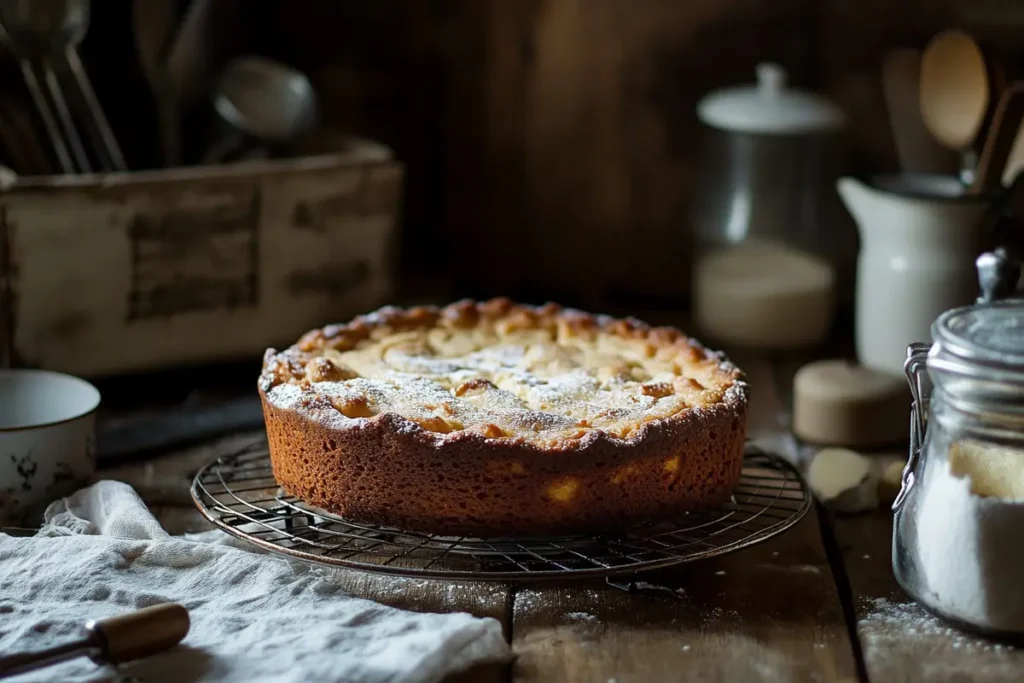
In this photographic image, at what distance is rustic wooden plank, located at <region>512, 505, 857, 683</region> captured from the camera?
1.00 meters

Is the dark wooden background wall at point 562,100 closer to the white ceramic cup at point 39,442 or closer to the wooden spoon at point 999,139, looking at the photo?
the wooden spoon at point 999,139

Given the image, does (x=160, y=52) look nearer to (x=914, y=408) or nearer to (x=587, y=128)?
(x=587, y=128)

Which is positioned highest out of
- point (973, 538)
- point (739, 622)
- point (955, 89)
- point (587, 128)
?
point (955, 89)

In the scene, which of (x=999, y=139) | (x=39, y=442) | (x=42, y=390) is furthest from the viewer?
(x=999, y=139)

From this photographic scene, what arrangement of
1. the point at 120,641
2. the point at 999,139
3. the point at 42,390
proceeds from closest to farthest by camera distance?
the point at 120,641, the point at 42,390, the point at 999,139

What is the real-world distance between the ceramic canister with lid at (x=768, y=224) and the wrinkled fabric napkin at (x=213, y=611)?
2.83 feet

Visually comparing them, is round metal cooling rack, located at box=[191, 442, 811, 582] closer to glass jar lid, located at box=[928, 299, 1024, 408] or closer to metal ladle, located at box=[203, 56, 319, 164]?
glass jar lid, located at box=[928, 299, 1024, 408]

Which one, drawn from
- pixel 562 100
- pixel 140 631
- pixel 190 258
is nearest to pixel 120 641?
pixel 140 631

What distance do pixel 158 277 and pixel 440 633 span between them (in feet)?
2.62

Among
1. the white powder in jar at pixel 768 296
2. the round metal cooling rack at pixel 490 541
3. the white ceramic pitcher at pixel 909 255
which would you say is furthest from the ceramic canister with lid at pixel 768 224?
the round metal cooling rack at pixel 490 541

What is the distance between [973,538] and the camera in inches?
38.9

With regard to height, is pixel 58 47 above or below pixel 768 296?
above

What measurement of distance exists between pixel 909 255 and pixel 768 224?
11.2 inches

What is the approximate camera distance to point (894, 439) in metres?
1.52
